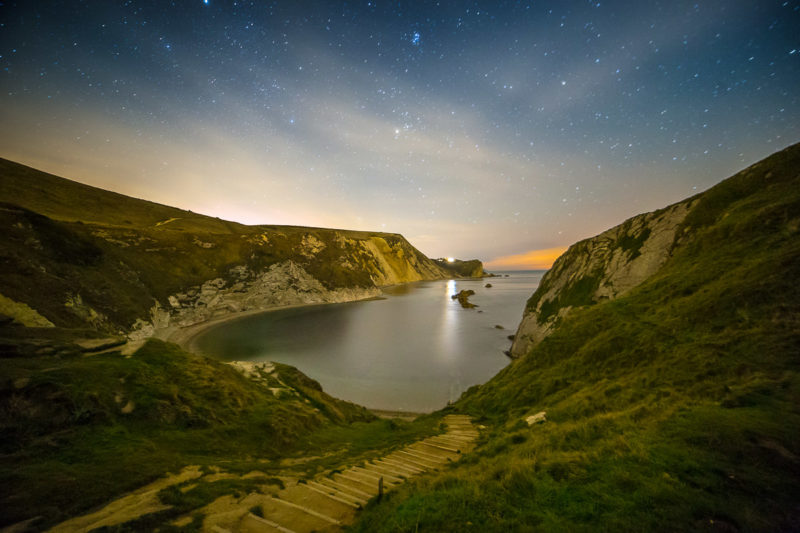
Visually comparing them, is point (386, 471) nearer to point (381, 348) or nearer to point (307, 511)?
point (307, 511)

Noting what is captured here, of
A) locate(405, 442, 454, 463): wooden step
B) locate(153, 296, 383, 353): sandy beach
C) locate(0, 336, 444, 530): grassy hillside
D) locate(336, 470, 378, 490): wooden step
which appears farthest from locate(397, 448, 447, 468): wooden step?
locate(153, 296, 383, 353): sandy beach

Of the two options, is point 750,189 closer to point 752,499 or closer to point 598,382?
point 598,382

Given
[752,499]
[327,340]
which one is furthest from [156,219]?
[752,499]

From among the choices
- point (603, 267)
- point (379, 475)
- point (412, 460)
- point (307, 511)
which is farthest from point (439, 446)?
point (603, 267)

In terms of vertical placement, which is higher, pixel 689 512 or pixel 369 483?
pixel 689 512

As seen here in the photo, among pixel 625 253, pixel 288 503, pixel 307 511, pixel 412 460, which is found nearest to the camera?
pixel 307 511

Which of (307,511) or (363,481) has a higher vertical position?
(307,511)
